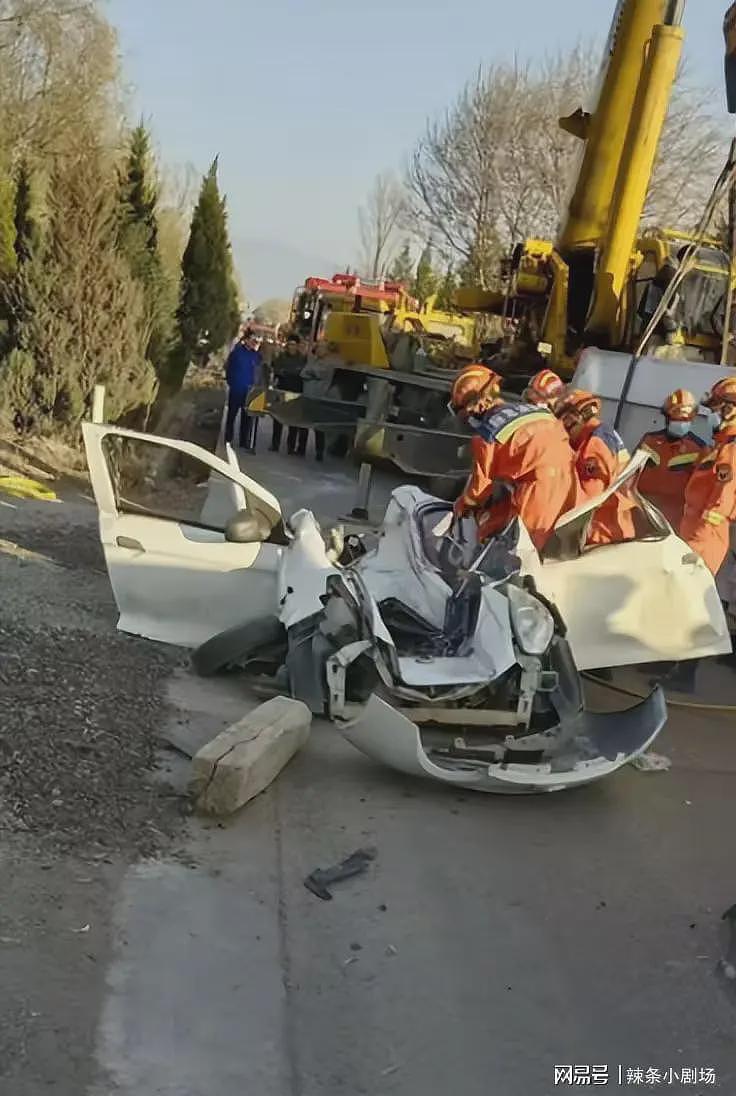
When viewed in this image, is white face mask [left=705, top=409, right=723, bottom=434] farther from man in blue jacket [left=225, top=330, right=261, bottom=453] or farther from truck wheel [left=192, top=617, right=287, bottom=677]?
man in blue jacket [left=225, top=330, right=261, bottom=453]

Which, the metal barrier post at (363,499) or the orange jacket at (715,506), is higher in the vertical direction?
the orange jacket at (715,506)

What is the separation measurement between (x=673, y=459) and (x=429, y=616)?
2.57 m

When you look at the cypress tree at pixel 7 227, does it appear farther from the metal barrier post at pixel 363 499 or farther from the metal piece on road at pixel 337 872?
the metal piece on road at pixel 337 872

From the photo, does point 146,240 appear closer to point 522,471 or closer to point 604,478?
point 604,478

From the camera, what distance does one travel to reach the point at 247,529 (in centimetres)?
601

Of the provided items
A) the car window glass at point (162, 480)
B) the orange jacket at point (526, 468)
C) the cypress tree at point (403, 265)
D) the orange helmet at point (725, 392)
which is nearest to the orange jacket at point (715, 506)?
the orange helmet at point (725, 392)

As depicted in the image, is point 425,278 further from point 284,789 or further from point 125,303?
point 284,789

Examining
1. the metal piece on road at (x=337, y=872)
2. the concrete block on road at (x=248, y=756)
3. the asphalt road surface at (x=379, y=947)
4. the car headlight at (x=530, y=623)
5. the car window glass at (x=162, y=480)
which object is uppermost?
the car headlight at (x=530, y=623)

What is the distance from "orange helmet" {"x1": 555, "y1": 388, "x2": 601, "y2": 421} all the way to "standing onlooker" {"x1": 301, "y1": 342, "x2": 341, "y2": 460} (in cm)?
732

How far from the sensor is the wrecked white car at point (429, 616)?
4.80m

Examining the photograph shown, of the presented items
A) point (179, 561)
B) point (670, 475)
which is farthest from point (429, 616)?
point (670, 475)

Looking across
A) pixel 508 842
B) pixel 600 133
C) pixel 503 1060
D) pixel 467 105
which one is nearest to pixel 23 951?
pixel 503 1060

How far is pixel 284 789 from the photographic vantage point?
4.74m

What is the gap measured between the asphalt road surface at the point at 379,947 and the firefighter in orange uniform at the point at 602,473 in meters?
1.62
